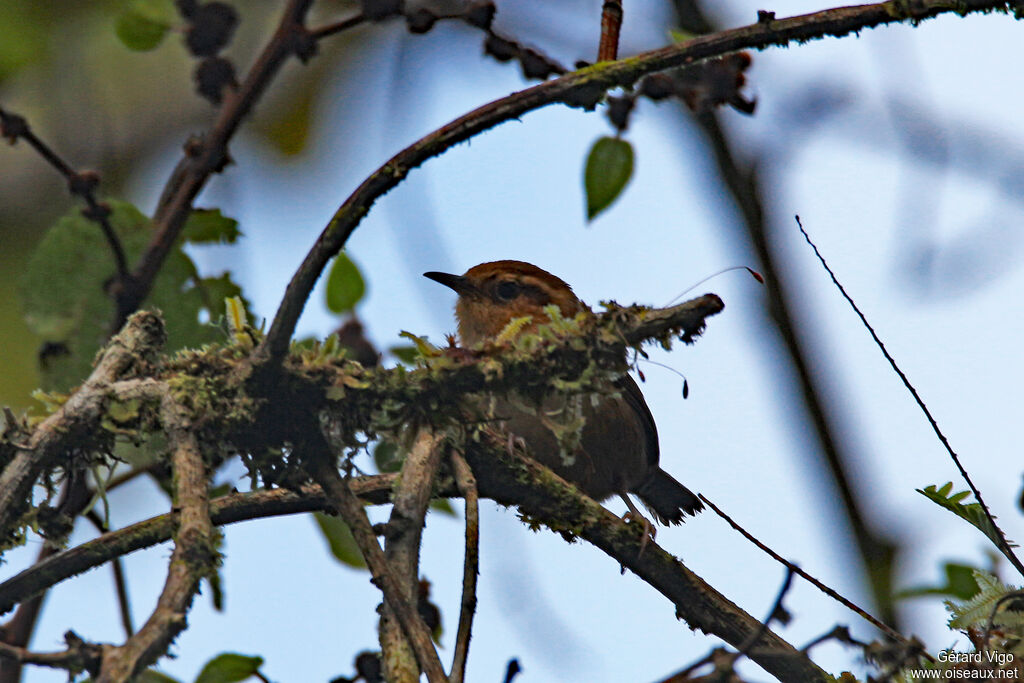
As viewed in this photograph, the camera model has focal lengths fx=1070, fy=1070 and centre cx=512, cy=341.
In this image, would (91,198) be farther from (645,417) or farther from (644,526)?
(645,417)

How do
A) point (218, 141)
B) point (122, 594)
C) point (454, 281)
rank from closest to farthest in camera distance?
point (218, 141), point (122, 594), point (454, 281)

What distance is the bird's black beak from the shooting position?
5613mm

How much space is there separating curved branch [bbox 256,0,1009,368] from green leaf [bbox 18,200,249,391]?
1804mm

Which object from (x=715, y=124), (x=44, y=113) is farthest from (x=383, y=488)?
(x=44, y=113)

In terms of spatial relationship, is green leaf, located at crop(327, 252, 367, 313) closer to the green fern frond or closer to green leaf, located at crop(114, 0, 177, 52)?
green leaf, located at crop(114, 0, 177, 52)

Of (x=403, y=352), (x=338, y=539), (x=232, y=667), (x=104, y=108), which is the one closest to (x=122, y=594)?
(x=338, y=539)

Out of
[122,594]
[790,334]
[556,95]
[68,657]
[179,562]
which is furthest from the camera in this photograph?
[790,334]

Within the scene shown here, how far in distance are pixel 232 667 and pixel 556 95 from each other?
1.72 metres

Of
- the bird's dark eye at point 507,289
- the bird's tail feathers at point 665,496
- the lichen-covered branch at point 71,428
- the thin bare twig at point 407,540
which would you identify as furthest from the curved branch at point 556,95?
the bird's dark eye at point 507,289

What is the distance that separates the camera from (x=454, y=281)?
5609 millimetres

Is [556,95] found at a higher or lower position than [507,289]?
lower

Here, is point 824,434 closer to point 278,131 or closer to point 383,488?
point 383,488

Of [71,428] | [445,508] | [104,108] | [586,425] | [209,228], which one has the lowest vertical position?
[71,428]

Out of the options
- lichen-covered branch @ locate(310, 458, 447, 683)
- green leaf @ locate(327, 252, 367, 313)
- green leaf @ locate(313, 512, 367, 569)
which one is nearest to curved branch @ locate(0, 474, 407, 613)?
lichen-covered branch @ locate(310, 458, 447, 683)
